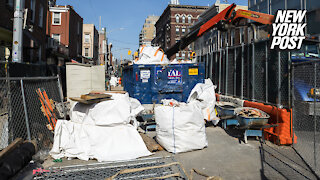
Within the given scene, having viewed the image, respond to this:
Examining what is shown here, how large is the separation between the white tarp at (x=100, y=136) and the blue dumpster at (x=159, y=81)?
2.68 meters

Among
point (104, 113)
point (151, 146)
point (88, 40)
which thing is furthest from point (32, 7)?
point (88, 40)

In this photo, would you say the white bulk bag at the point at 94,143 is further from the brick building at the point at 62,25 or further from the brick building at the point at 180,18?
the brick building at the point at 180,18

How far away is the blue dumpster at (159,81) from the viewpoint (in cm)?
727

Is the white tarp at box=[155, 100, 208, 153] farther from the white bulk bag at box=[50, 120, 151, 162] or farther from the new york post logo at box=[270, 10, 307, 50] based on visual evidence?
the new york post logo at box=[270, 10, 307, 50]

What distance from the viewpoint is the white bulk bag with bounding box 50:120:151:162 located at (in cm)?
417

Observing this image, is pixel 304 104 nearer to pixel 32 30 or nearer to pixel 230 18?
pixel 230 18

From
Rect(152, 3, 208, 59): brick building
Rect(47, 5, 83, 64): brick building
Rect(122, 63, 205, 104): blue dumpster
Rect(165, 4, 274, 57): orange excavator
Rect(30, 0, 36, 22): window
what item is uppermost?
Rect(152, 3, 208, 59): brick building

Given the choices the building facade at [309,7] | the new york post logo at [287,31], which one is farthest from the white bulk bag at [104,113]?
the building facade at [309,7]

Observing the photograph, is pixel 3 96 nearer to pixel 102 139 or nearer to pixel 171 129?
pixel 102 139

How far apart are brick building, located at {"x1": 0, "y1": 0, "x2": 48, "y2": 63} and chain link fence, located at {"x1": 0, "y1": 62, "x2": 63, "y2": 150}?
295 inches

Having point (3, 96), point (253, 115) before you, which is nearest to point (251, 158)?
point (253, 115)

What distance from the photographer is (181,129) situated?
4.42 metres

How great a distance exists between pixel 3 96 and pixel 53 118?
1.39 meters

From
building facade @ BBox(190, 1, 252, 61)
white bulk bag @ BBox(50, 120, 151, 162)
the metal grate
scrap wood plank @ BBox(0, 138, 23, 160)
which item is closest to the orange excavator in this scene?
white bulk bag @ BBox(50, 120, 151, 162)
